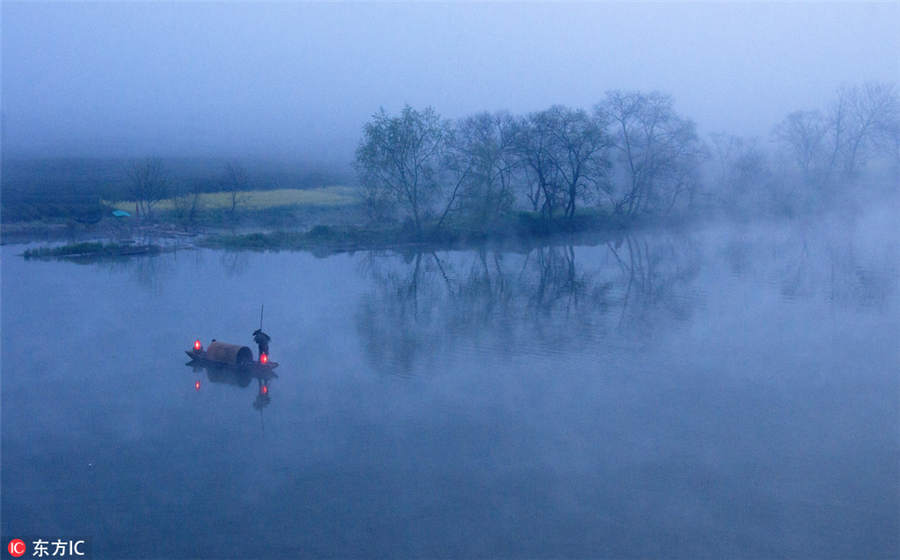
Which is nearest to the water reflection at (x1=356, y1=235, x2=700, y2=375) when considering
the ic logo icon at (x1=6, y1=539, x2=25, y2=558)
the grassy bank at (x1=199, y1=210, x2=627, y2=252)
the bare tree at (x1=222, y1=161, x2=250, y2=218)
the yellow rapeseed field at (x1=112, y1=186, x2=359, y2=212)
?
the grassy bank at (x1=199, y1=210, x2=627, y2=252)

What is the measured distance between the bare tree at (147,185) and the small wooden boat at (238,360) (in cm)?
2190

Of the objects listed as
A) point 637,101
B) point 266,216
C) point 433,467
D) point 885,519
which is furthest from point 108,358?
point 637,101

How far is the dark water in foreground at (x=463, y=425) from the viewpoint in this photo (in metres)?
5.59

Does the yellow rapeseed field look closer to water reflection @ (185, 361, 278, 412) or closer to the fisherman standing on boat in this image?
water reflection @ (185, 361, 278, 412)

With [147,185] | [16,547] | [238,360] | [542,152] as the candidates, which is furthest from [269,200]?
[16,547]

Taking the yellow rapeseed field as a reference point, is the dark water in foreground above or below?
below

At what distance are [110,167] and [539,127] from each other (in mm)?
46965

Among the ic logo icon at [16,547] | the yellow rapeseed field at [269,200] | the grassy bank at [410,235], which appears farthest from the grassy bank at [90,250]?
the ic logo icon at [16,547]

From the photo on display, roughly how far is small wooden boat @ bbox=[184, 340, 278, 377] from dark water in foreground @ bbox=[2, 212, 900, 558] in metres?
0.34

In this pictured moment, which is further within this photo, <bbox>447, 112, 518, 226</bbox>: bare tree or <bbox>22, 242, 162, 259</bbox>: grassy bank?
<bbox>447, 112, 518, 226</bbox>: bare tree

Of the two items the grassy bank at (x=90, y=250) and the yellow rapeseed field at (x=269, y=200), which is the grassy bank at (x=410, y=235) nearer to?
the grassy bank at (x=90, y=250)

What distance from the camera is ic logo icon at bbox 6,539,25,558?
209 inches

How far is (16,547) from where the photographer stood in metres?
5.38

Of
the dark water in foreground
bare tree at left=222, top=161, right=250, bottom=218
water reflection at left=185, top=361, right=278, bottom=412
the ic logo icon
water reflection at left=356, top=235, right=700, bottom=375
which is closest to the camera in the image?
the ic logo icon
